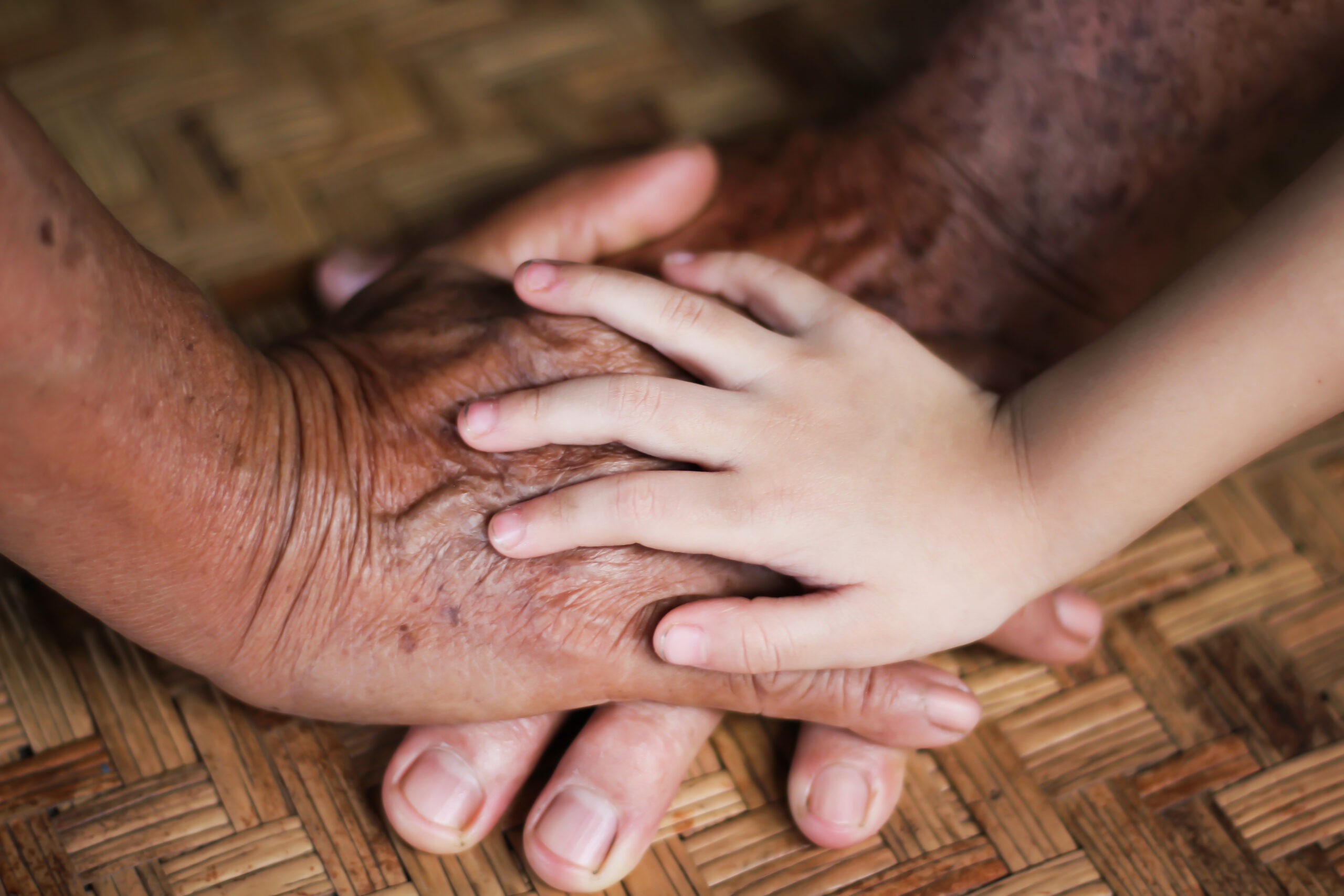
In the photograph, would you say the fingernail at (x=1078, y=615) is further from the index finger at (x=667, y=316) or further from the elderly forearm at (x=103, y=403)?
the elderly forearm at (x=103, y=403)

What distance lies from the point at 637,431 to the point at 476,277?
0.32 m

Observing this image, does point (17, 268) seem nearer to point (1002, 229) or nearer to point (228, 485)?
point (228, 485)

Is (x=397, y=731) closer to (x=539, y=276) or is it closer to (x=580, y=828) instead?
(x=580, y=828)

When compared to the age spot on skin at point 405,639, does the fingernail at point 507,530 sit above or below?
above

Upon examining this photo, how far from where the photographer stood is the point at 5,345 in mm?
692

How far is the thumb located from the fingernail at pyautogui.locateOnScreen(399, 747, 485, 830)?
0.51 metres

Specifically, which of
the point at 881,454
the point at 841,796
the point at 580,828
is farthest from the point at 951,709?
the point at 580,828

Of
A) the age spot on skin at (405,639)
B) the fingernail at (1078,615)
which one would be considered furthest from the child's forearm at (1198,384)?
the age spot on skin at (405,639)

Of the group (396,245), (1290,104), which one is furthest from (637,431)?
(1290,104)

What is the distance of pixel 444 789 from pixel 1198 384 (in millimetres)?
711

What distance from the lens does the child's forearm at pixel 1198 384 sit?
86cm

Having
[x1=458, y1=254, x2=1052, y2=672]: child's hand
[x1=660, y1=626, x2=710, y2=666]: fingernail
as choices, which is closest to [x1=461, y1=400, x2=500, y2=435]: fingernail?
[x1=458, y1=254, x2=1052, y2=672]: child's hand

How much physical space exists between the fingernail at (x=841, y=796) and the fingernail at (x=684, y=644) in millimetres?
169

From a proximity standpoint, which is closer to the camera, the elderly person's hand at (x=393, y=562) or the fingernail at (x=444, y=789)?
the elderly person's hand at (x=393, y=562)
